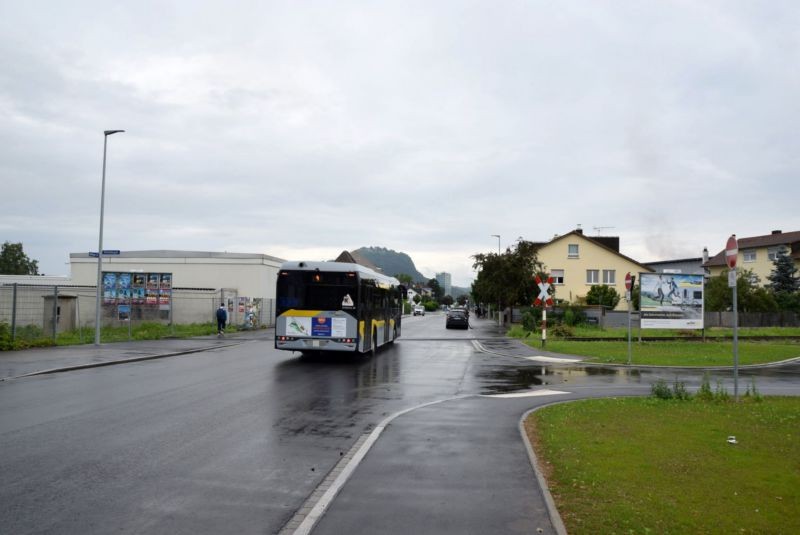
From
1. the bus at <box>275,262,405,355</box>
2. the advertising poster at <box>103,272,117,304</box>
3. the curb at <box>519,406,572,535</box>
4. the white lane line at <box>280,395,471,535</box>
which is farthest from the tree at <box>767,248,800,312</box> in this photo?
the white lane line at <box>280,395,471,535</box>

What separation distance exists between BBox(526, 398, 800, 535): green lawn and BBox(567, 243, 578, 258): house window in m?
60.2

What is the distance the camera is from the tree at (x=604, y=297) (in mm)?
62062

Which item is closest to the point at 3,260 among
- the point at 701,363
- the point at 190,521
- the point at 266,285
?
the point at 266,285

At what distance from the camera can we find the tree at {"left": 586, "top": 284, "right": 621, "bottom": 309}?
204 ft

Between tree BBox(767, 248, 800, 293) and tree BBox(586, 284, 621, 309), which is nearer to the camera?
tree BBox(586, 284, 621, 309)

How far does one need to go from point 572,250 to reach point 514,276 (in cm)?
1971

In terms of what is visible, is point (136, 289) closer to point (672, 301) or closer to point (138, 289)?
point (138, 289)

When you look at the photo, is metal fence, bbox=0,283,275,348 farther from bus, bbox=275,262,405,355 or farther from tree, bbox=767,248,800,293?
tree, bbox=767,248,800,293

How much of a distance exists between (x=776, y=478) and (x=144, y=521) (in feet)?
19.1

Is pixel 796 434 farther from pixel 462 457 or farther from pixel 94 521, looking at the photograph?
pixel 94 521

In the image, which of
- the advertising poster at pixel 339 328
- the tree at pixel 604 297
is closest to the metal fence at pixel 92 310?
the advertising poster at pixel 339 328

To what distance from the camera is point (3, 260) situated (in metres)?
102

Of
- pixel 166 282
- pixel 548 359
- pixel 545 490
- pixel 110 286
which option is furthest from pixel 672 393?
pixel 110 286

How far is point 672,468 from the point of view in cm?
680
